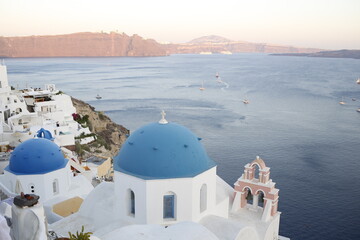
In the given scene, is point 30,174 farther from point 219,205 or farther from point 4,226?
point 4,226

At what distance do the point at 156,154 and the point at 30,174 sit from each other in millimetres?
8428

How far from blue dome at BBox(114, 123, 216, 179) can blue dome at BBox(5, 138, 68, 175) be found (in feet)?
21.0

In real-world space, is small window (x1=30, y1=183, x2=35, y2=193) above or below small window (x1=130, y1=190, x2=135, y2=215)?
below

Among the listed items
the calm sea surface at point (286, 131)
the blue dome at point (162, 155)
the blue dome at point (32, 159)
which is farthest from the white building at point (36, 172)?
the calm sea surface at point (286, 131)

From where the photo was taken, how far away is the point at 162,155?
36.8 feet

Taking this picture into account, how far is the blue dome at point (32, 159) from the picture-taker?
16312mm

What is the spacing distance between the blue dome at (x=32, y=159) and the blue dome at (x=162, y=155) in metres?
6.41

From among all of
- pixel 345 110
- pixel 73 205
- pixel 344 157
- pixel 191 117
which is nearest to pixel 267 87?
pixel 345 110

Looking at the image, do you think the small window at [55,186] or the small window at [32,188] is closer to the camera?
the small window at [32,188]

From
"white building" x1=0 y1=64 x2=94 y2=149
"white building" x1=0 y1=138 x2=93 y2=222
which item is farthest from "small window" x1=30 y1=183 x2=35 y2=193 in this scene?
"white building" x1=0 y1=64 x2=94 y2=149

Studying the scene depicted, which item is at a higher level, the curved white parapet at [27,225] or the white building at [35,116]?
the curved white parapet at [27,225]

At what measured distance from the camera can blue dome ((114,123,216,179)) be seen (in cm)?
1112

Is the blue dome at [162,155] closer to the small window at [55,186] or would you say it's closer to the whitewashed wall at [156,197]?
the whitewashed wall at [156,197]

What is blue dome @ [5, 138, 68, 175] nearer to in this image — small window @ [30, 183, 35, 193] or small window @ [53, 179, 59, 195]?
small window @ [30, 183, 35, 193]
